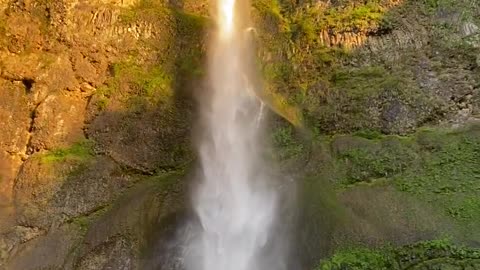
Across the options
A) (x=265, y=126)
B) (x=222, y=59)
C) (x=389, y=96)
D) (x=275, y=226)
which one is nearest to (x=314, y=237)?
(x=275, y=226)

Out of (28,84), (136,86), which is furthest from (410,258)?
(28,84)

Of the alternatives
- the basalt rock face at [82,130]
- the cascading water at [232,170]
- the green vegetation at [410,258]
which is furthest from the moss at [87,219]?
the green vegetation at [410,258]

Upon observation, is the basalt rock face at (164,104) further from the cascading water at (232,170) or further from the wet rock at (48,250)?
the cascading water at (232,170)

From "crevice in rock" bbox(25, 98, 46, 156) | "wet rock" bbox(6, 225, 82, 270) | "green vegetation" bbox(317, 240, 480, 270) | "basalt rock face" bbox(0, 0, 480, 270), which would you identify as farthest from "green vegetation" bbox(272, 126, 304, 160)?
"crevice in rock" bbox(25, 98, 46, 156)

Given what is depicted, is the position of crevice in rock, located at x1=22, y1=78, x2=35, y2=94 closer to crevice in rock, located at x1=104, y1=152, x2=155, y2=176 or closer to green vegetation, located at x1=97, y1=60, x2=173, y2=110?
green vegetation, located at x1=97, y1=60, x2=173, y2=110

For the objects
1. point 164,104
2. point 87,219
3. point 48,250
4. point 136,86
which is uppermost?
point 136,86

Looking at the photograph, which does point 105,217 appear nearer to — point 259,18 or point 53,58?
point 53,58

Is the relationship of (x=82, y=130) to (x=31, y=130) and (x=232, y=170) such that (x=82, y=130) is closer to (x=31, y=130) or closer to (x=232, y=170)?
(x=31, y=130)
